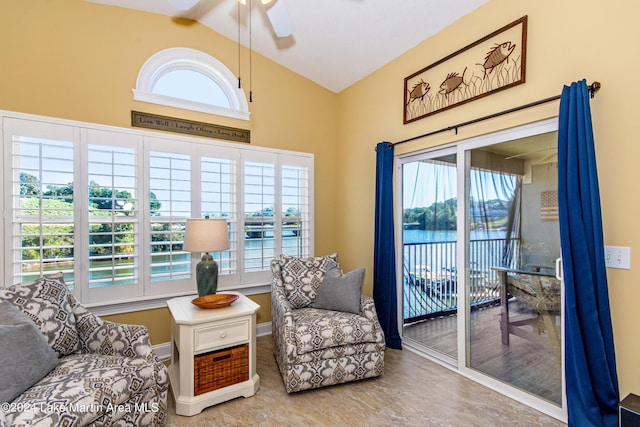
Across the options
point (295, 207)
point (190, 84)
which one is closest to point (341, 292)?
point (295, 207)

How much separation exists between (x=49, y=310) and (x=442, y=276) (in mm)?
3213

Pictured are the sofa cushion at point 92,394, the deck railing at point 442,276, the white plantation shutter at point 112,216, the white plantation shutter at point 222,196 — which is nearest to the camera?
the sofa cushion at point 92,394

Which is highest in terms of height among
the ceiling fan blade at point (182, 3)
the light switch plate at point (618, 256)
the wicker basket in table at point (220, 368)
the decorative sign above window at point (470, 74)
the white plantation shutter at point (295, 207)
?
the ceiling fan blade at point (182, 3)

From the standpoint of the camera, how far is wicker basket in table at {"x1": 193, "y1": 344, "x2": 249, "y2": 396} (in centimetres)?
227

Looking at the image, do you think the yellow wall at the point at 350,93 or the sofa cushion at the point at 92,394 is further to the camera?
the yellow wall at the point at 350,93

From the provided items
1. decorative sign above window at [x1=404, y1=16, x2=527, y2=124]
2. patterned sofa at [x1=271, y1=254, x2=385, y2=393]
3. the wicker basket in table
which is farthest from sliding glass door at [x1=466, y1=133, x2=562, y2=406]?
the wicker basket in table

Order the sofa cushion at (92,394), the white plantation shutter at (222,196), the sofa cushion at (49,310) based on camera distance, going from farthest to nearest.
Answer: the white plantation shutter at (222,196) < the sofa cushion at (49,310) < the sofa cushion at (92,394)

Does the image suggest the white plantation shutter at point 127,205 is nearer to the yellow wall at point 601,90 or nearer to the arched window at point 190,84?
the arched window at point 190,84

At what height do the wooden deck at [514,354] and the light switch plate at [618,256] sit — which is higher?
the light switch plate at [618,256]

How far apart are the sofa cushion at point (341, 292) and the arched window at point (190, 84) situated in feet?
6.78

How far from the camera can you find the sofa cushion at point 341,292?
2.78 metres

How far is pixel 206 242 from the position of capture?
107 inches

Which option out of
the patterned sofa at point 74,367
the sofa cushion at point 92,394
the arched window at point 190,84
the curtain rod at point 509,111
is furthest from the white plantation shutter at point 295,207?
the sofa cushion at point 92,394

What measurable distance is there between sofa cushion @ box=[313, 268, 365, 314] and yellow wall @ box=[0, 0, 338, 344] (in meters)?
1.06
